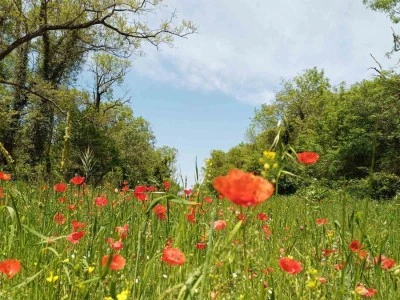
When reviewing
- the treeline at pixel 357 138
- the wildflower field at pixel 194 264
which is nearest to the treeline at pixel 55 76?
the treeline at pixel 357 138

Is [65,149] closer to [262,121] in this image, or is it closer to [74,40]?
[74,40]

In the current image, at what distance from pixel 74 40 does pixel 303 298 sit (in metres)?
27.1

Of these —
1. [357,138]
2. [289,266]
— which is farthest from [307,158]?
[357,138]

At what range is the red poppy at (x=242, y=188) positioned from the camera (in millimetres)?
678

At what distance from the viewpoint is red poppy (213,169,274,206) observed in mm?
678

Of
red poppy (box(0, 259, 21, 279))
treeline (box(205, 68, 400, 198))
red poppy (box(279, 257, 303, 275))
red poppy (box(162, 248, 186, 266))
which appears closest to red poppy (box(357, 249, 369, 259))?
red poppy (box(279, 257, 303, 275))

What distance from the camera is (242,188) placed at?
2.27 feet

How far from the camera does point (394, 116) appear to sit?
19.4 metres

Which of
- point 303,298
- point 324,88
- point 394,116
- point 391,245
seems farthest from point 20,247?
point 324,88

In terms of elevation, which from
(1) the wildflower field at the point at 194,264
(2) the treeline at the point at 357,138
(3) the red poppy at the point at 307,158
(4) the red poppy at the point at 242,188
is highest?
(2) the treeline at the point at 357,138

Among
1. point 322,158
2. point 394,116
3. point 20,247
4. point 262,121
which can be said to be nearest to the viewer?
point 20,247

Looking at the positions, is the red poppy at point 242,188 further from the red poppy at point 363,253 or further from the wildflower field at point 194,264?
the red poppy at point 363,253

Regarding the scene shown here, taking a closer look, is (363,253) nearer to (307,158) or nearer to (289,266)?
(289,266)

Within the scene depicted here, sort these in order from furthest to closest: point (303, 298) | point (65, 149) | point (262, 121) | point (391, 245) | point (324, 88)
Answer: point (262, 121) → point (324, 88) → point (391, 245) → point (65, 149) → point (303, 298)
